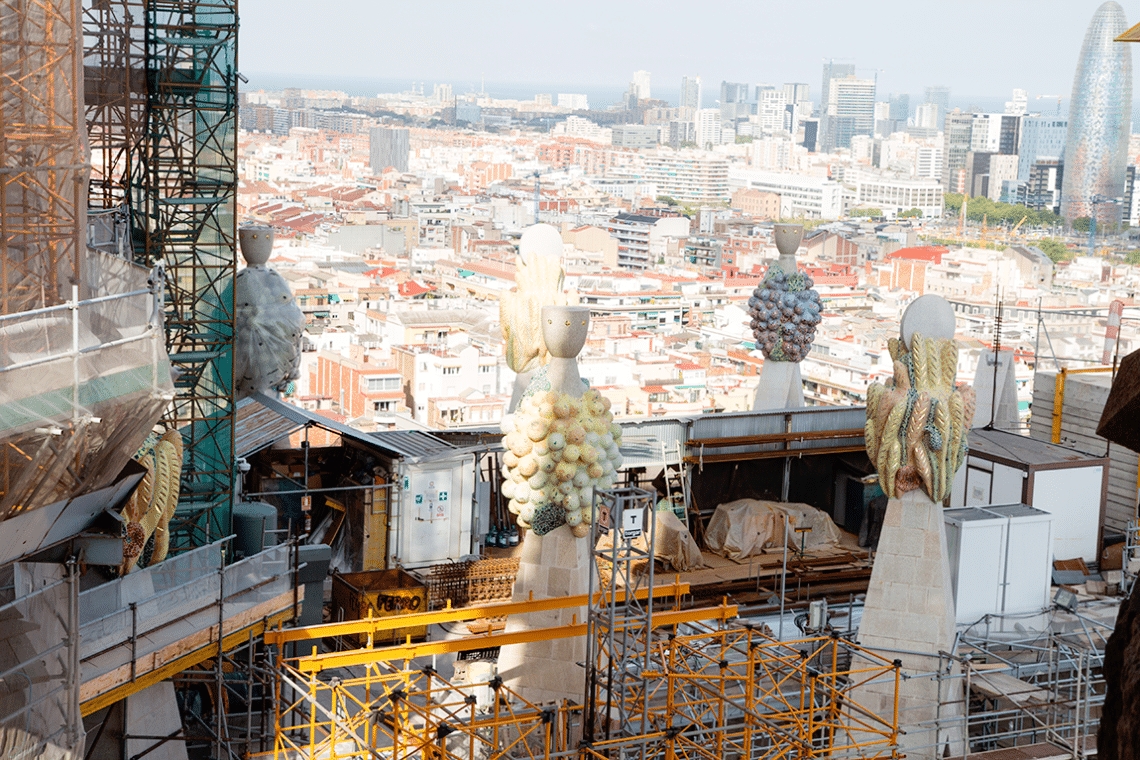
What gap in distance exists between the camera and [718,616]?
44.1ft

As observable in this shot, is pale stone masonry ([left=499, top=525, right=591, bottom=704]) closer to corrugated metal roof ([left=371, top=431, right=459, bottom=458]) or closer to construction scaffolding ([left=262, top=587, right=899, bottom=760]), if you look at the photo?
construction scaffolding ([left=262, top=587, right=899, bottom=760])

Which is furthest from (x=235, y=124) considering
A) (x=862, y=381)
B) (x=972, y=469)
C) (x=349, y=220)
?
(x=349, y=220)

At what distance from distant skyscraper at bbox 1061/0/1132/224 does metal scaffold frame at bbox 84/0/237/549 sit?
582ft

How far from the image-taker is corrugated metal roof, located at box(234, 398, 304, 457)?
18.4 meters

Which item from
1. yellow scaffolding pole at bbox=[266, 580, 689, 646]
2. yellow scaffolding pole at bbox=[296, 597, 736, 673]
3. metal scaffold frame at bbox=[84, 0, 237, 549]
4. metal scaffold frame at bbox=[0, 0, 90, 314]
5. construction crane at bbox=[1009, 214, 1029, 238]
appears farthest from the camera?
construction crane at bbox=[1009, 214, 1029, 238]

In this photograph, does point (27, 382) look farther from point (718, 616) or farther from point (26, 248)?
point (718, 616)

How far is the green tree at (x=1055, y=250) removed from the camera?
156 meters

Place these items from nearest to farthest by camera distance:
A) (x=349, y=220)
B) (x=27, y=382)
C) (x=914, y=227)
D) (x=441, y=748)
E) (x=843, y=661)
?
1. (x=27, y=382)
2. (x=441, y=748)
3. (x=843, y=661)
4. (x=349, y=220)
5. (x=914, y=227)

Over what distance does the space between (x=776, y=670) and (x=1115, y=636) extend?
407 inches

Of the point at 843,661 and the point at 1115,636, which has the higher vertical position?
the point at 1115,636

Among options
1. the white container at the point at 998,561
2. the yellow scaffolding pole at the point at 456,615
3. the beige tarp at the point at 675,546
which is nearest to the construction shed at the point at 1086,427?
the white container at the point at 998,561

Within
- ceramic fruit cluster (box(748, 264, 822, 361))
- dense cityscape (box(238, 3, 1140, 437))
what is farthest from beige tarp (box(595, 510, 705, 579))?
dense cityscape (box(238, 3, 1140, 437))

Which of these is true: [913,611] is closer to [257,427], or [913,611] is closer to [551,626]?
[551,626]

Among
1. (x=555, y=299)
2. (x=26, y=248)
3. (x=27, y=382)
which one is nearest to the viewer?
(x=27, y=382)
